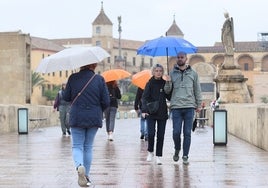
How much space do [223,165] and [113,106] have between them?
672 centimetres

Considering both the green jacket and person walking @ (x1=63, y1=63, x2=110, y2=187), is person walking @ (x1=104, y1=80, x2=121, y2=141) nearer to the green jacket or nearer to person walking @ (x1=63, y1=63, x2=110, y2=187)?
the green jacket

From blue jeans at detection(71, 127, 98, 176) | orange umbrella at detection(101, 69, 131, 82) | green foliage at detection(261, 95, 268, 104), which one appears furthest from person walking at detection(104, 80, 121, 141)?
green foliage at detection(261, 95, 268, 104)

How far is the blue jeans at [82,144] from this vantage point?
8.96 metres

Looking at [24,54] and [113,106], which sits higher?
[24,54]

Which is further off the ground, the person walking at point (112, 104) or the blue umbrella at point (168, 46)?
the blue umbrella at point (168, 46)

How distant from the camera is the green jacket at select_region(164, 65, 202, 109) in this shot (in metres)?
11.5

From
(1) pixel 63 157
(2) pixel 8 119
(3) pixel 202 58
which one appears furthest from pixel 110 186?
(3) pixel 202 58

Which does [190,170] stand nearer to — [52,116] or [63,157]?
[63,157]

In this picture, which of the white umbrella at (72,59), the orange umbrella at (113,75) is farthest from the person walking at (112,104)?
the white umbrella at (72,59)

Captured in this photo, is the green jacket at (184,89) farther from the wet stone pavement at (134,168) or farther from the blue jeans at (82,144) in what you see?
the blue jeans at (82,144)

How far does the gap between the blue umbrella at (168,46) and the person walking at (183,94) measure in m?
1.59

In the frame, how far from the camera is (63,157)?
13195mm

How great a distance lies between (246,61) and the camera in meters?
128

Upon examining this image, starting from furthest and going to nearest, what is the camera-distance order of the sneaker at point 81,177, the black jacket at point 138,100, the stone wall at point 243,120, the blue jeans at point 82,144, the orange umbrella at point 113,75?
the orange umbrella at point 113,75
the black jacket at point 138,100
the stone wall at point 243,120
the blue jeans at point 82,144
the sneaker at point 81,177
